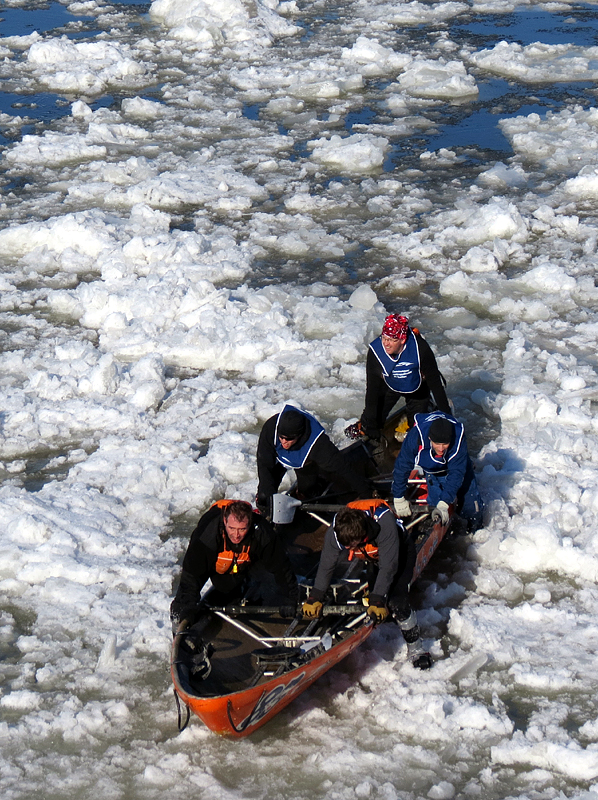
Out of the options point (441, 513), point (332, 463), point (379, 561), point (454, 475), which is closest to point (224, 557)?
point (379, 561)

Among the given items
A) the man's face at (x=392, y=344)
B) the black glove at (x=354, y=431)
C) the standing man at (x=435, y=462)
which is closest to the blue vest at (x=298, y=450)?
the standing man at (x=435, y=462)

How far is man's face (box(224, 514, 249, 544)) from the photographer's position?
5.71m

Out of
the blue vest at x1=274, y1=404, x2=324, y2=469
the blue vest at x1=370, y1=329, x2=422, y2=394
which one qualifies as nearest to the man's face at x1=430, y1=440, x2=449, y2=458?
the blue vest at x1=274, y1=404, x2=324, y2=469

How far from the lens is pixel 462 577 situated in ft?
23.4

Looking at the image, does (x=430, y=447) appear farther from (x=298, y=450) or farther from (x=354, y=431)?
(x=354, y=431)

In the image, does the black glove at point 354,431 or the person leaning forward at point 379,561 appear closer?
the person leaning forward at point 379,561

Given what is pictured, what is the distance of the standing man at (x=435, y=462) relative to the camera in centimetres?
683

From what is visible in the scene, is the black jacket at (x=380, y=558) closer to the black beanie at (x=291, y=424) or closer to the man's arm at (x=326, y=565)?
the man's arm at (x=326, y=565)

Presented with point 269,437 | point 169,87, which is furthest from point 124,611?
point 169,87

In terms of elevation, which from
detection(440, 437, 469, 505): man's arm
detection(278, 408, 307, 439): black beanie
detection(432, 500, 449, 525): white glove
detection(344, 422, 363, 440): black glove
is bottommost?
detection(344, 422, 363, 440): black glove

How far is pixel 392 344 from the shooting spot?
752 cm

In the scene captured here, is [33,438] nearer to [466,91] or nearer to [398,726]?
[398,726]

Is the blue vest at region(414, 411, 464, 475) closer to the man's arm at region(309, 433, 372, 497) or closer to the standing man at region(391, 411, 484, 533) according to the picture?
the standing man at region(391, 411, 484, 533)

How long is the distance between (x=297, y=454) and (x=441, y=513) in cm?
121
